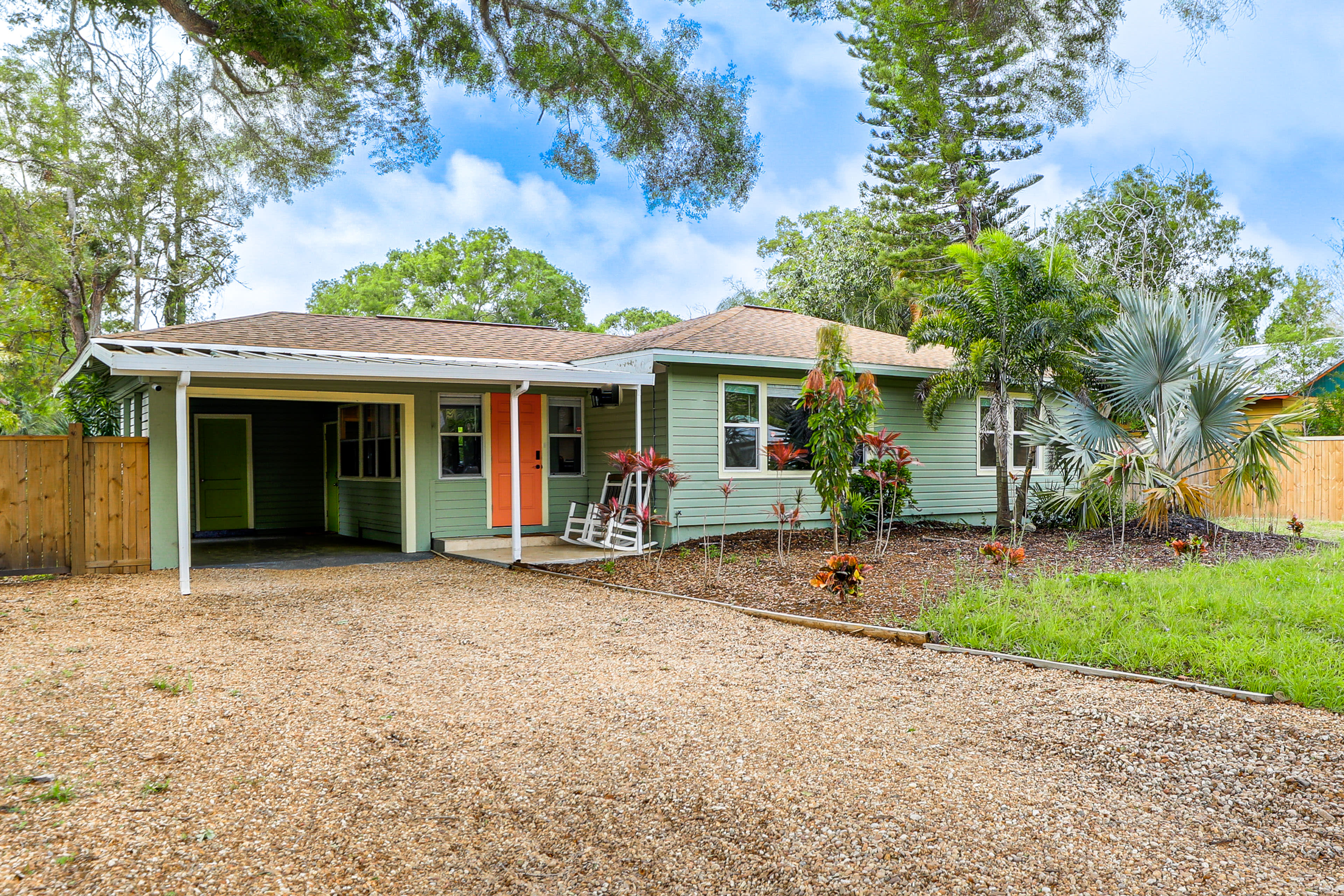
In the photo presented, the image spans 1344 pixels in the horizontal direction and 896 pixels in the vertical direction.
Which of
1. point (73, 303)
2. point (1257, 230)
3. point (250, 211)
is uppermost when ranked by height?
point (1257, 230)

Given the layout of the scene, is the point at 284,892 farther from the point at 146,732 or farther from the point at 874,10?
the point at 874,10

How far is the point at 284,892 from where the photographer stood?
228 cm

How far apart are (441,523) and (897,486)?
226 inches

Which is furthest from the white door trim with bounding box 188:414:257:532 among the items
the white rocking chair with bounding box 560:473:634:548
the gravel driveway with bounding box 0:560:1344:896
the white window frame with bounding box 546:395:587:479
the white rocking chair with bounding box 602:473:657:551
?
the gravel driveway with bounding box 0:560:1344:896

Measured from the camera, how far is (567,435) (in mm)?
11180

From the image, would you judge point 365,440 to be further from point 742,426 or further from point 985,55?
point 985,55

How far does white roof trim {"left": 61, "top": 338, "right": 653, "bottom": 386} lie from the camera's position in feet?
23.0

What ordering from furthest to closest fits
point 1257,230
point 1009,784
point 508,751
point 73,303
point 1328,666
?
point 1257,230 < point 73,303 < point 1328,666 < point 508,751 < point 1009,784

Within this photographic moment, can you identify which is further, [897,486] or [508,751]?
[897,486]

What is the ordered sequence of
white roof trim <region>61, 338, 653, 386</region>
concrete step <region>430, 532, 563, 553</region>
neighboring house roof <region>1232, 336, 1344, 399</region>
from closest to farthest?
1. white roof trim <region>61, 338, 653, 386</region>
2. concrete step <region>430, 532, 563, 553</region>
3. neighboring house roof <region>1232, 336, 1344, 399</region>

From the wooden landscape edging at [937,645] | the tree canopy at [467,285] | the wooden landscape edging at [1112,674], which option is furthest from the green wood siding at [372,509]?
the tree canopy at [467,285]

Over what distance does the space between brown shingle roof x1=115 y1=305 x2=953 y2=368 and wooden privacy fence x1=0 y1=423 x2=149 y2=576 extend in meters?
1.57

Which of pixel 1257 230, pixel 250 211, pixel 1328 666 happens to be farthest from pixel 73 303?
pixel 1257 230

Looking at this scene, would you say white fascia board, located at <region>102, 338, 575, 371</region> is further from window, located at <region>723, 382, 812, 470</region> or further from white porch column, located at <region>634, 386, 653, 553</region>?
window, located at <region>723, 382, 812, 470</region>
